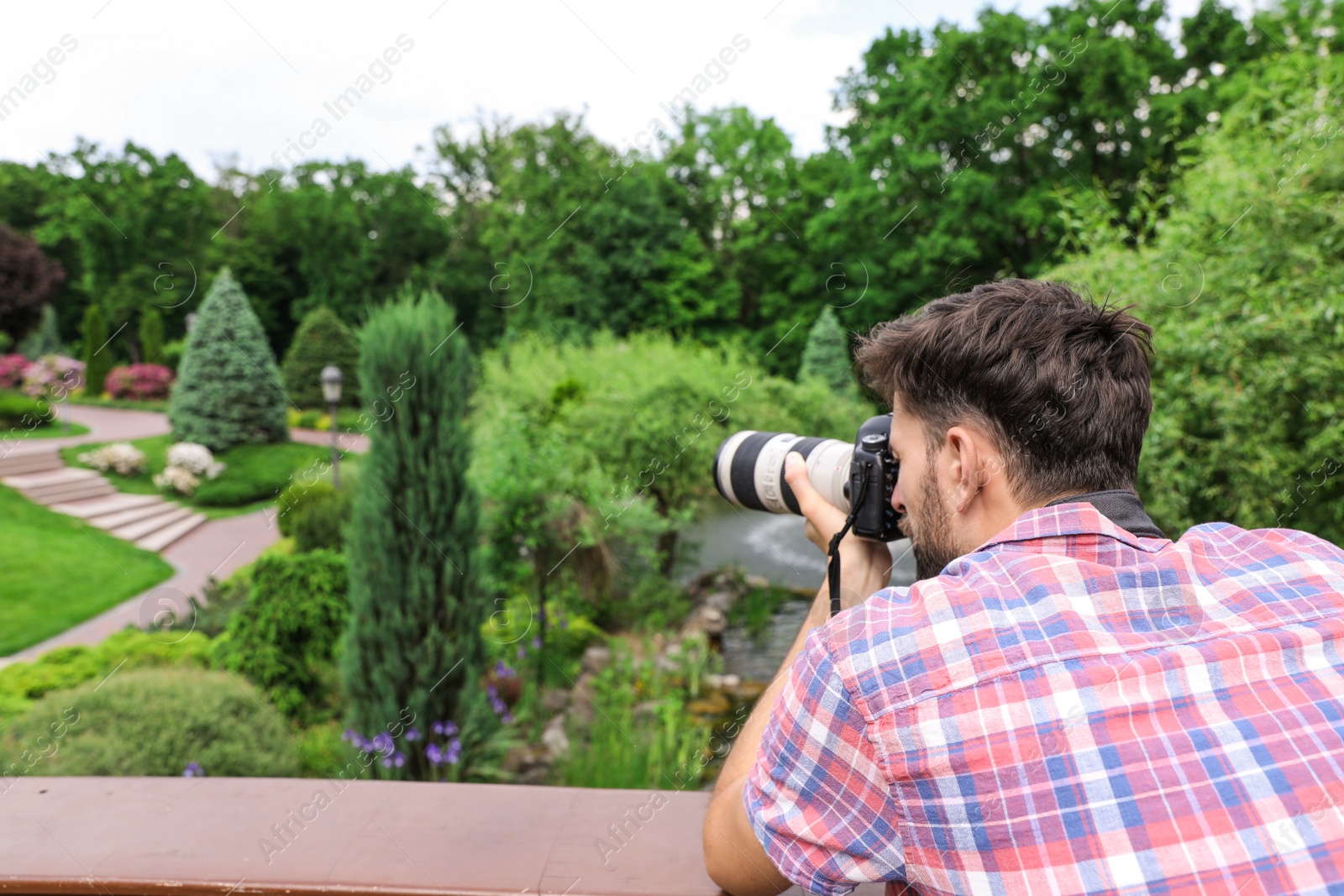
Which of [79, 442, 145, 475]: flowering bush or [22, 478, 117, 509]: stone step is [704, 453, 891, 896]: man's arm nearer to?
[22, 478, 117, 509]: stone step

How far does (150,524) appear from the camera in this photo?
9953 mm

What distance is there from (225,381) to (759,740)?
1482 centimetres

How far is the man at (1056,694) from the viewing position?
0.63 m

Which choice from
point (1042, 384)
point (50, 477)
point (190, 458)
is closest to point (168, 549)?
point (50, 477)

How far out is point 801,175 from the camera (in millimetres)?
15617

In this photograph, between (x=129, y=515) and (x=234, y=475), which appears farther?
(x=234, y=475)

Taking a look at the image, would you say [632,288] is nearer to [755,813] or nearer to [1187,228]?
[1187,228]

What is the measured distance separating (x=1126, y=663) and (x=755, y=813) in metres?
0.39

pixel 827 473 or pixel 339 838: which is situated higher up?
pixel 827 473

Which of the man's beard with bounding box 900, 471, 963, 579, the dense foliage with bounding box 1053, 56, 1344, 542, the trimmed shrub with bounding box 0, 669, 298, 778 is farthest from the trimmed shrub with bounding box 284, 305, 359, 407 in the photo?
the man's beard with bounding box 900, 471, 963, 579

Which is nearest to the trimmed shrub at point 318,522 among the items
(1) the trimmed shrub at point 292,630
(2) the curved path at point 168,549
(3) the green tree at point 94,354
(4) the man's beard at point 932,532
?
(2) the curved path at point 168,549

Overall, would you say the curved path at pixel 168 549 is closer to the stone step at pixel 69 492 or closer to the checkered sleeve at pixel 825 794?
the stone step at pixel 69 492

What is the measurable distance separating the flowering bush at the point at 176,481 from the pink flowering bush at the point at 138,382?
6347 mm

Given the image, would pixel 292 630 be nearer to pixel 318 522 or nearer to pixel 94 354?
pixel 318 522
